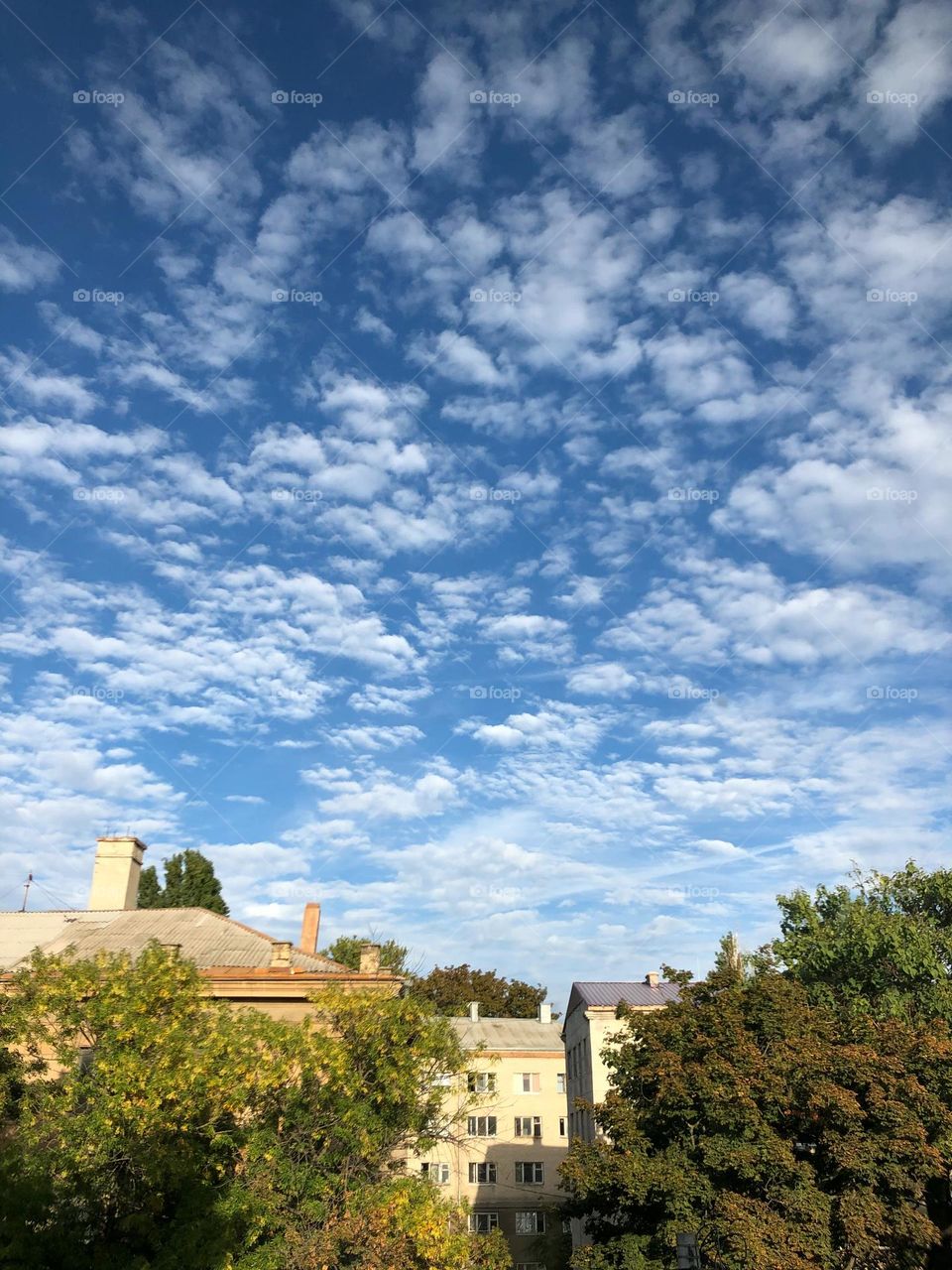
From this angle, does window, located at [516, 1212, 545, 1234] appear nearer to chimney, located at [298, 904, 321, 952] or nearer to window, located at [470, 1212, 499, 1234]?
window, located at [470, 1212, 499, 1234]

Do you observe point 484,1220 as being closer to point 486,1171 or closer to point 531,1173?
point 486,1171

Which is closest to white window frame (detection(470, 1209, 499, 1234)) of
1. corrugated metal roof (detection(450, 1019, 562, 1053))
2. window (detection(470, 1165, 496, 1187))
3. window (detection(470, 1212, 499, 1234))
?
window (detection(470, 1212, 499, 1234))

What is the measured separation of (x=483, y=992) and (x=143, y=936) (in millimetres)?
43319

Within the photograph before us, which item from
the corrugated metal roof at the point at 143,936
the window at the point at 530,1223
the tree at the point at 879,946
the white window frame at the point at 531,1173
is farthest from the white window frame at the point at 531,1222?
the corrugated metal roof at the point at 143,936

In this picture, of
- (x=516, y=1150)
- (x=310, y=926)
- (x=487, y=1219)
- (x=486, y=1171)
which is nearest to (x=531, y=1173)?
(x=516, y=1150)

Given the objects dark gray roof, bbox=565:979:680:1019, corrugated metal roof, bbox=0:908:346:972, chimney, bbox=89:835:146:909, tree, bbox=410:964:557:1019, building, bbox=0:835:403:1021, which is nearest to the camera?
building, bbox=0:835:403:1021

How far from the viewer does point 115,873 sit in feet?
125

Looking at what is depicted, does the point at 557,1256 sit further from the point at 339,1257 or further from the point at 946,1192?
the point at 339,1257

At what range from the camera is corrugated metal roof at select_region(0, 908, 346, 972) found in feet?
98.6

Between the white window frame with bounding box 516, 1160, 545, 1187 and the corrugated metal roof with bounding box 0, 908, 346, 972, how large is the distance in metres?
28.0

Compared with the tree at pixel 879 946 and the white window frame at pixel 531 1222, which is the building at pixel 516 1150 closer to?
the white window frame at pixel 531 1222

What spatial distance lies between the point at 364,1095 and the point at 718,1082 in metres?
8.83

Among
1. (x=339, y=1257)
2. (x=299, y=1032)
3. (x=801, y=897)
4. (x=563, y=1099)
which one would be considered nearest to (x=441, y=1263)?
(x=339, y=1257)

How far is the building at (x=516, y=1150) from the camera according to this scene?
49.3 m
